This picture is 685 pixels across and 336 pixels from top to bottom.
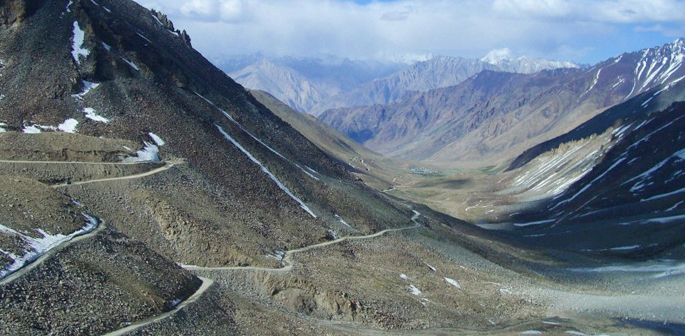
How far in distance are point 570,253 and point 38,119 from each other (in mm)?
69261

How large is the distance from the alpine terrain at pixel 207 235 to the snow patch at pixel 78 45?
193mm

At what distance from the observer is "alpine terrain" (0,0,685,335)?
36594 mm

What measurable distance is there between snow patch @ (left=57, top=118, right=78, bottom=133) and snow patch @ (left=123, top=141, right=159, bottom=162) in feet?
20.4

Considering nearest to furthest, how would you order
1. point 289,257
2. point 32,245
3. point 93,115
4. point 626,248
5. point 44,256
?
point 44,256, point 32,245, point 289,257, point 93,115, point 626,248

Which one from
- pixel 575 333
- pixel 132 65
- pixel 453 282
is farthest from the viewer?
pixel 132 65

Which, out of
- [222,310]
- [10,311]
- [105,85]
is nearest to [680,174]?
[105,85]

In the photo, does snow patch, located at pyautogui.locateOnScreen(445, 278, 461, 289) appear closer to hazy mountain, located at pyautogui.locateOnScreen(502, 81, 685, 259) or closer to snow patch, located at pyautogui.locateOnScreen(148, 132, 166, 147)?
snow patch, located at pyautogui.locateOnScreen(148, 132, 166, 147)

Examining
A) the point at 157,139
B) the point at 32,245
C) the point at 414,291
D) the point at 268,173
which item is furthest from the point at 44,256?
the point at 268,173

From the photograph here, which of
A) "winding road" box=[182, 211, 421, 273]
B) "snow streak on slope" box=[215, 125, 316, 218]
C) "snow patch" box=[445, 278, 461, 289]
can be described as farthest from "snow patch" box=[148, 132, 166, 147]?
"snow patch" box=[445, 278, 461, 289]

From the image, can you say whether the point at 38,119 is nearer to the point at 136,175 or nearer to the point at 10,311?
the point at 136,175

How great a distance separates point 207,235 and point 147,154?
44.9 ft

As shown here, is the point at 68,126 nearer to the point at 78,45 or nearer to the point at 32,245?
the point at 78,45

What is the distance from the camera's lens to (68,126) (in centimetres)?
6531

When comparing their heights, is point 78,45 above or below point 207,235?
above
